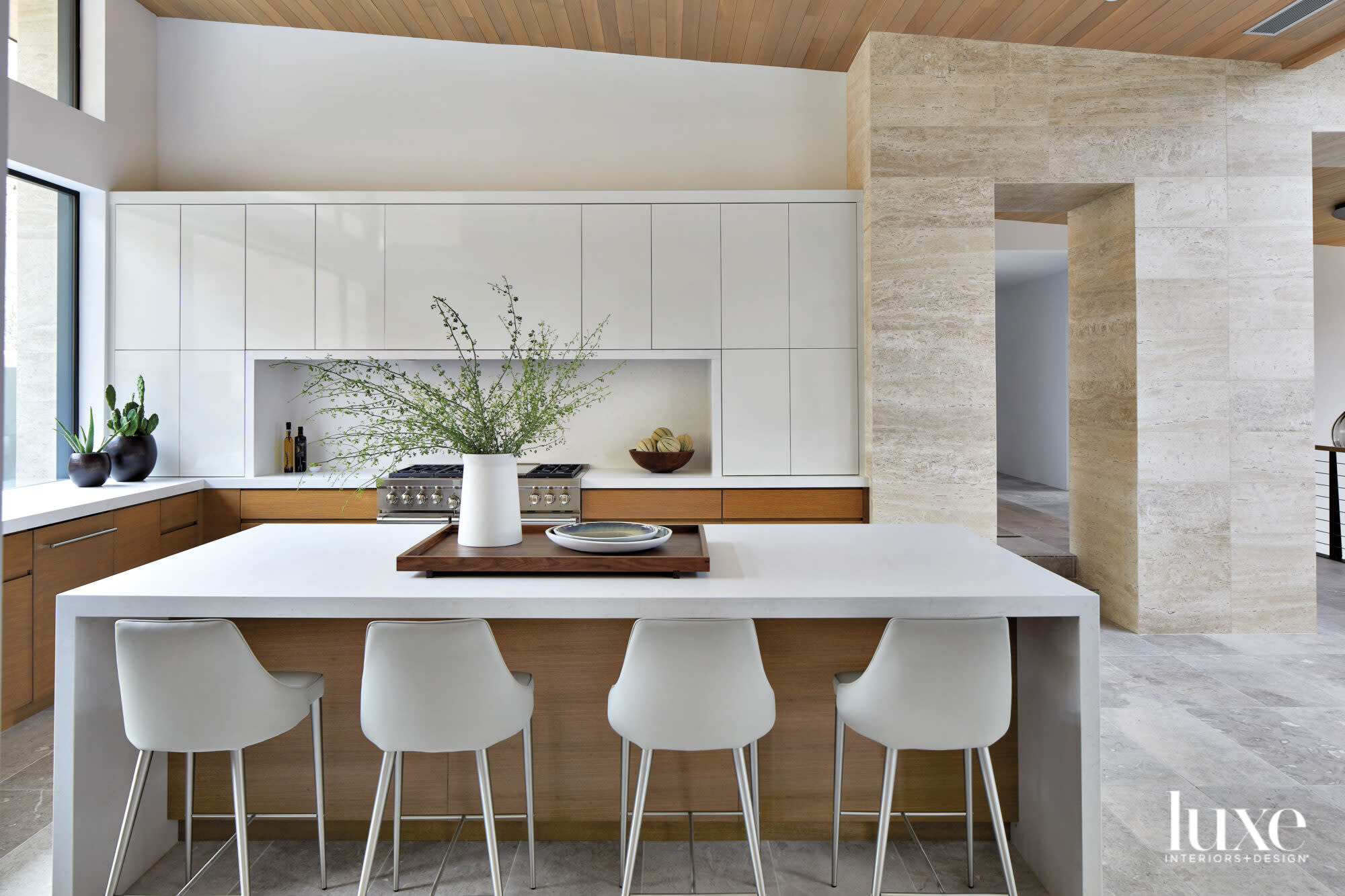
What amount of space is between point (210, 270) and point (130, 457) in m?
1.04

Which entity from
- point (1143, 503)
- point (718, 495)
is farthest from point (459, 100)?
point (1143, 503)

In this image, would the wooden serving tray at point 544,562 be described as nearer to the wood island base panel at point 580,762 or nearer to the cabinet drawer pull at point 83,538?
the wood island base panel at point 580,762

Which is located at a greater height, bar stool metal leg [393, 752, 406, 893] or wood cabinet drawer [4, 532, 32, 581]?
wood cabinet drawer [4, 532, 32, 581]

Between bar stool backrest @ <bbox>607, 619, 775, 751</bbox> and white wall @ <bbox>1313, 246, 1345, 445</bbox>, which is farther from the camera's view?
white wall @ <bbox>1313, 246, 1345, 445</bbox>

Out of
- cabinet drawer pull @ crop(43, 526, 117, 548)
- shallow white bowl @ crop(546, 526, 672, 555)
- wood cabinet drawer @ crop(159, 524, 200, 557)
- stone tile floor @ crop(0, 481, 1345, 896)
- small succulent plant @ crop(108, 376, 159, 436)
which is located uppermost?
small succulent plant @ crop(108, 376, 159, 436)

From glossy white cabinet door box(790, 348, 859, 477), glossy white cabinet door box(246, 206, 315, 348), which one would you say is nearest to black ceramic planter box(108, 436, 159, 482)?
glossy white cabinet door box(246, 206, 315, 348)

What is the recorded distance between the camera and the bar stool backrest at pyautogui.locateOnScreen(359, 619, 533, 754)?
6.13 feet

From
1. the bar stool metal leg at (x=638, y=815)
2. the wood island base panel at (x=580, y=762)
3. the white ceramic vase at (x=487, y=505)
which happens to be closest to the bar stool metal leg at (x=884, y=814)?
the wood island base panel at (x=580, y=762)

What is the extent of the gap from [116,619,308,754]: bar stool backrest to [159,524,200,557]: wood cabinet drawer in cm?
226

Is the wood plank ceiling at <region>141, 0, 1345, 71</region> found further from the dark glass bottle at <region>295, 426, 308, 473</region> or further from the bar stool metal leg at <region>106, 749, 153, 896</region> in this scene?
the bar stool metal leg at <region>106, 749, 153, 896</region>

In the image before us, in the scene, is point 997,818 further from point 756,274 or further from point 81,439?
point 81,439

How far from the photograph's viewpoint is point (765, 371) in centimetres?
450

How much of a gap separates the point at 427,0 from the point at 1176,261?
13.5 ft

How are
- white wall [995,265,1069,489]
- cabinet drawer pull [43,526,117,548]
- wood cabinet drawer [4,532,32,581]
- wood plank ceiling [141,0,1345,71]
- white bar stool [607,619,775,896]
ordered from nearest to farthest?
1. white bar stool [607,619,775,896]
2. wood cabinet drawer [4,532,32,581]
3. cabinet drawer pull [43,526,117,548]
4. wood plank ceiling [141,0,1345,71]
5. white wall [995,265,1069,489]
